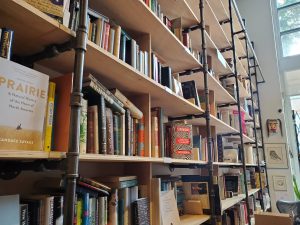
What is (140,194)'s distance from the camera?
132 centimetres

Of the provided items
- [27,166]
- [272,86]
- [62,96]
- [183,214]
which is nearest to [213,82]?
[183,214]

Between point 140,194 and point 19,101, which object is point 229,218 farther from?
point 19,101

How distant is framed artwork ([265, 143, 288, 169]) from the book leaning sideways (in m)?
4.10

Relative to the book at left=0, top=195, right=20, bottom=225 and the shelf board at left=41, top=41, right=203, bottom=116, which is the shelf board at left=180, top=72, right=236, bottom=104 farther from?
the book at left=0, top=195, right=20, bottom=225

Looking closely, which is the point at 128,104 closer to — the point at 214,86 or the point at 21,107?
the point at 21,107

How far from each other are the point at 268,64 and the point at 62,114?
4.34 metres

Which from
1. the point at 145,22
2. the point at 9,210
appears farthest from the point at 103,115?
the point at 145,22

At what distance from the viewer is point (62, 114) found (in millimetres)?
822

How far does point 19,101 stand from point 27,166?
228mm

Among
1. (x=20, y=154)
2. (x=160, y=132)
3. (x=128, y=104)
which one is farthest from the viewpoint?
(x=160, y=132)

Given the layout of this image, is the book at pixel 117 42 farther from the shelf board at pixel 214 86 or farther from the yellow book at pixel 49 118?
the shelf board at pixel 214 86

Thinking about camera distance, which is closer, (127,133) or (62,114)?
(62,114)

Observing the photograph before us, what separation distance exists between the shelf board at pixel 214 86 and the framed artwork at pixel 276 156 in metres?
1.72

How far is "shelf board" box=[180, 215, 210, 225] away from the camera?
153cm
